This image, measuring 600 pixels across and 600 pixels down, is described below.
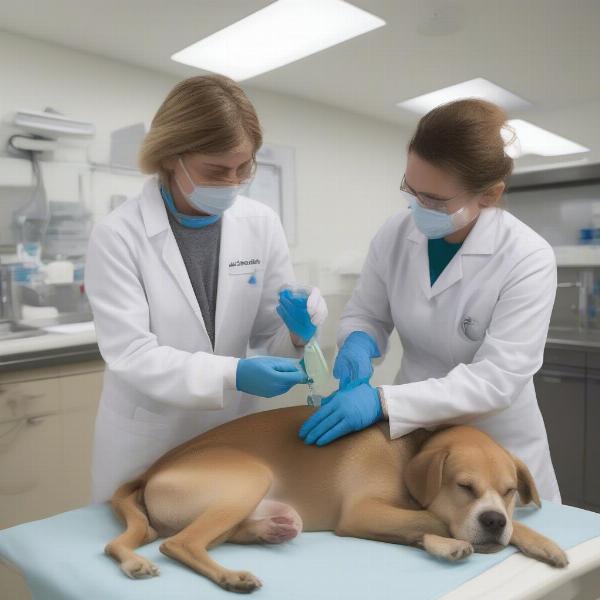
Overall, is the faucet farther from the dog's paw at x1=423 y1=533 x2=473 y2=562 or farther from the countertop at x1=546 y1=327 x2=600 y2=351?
the dog's paw at x1=423 y1=533 x2=473 y2=562

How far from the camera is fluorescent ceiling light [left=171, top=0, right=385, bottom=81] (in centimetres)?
298

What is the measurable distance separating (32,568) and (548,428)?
8.68 feet

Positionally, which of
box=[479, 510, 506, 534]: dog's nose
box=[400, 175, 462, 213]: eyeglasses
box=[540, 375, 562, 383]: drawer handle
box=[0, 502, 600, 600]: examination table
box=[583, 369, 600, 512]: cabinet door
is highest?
box=[400, 175, 462, 213]: eyeglasses

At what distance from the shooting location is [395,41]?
340 cm

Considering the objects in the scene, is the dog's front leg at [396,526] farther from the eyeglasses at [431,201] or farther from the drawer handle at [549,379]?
the drawer handle at [549,379]

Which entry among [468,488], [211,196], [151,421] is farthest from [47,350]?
[468,488]

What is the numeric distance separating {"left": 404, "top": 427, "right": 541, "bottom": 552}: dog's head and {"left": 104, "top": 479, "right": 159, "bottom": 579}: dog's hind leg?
45 cm

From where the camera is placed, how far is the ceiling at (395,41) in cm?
288

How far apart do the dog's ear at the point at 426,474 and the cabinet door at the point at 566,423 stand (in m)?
2.11

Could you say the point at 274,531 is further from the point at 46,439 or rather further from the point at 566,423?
the point at 566,423

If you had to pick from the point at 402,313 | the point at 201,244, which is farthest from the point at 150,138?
the point at 402,313

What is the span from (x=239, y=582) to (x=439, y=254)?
839mm

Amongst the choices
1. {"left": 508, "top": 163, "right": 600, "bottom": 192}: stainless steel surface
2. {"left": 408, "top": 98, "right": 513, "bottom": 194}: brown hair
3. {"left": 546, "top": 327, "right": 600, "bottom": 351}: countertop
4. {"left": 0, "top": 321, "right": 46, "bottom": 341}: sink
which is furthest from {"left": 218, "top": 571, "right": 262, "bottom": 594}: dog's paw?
{"left": 508, "top": 163, "right": 600, "bottom": 192}: stainless steel surface

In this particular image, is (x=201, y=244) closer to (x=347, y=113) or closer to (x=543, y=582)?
(x=543, y=582)
